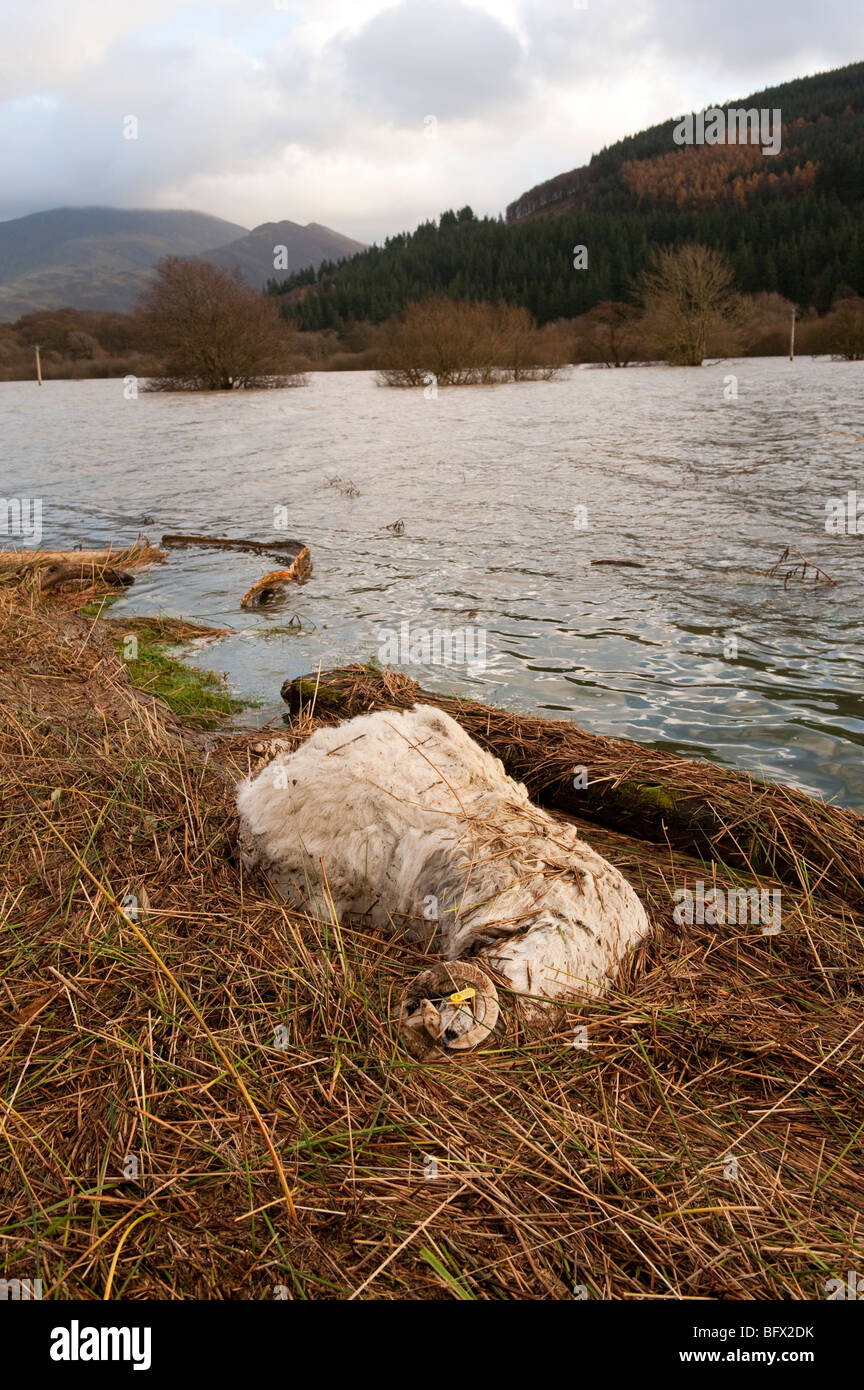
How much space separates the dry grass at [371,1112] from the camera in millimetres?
1756

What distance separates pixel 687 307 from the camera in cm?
5878

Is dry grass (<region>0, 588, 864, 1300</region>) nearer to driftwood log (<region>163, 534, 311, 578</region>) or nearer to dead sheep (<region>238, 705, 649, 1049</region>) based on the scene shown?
dead sheep (<region>238, 705, 649, 1049</region>)

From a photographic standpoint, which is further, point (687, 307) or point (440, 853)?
point (687, 307)

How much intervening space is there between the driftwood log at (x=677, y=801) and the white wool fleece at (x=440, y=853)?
0.82 metres

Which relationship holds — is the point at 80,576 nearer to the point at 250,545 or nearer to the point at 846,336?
the point at 250,545

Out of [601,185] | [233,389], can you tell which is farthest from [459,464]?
[601,185]

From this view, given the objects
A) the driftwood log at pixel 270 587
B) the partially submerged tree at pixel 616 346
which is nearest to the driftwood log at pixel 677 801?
the driftwood log at pixel 270 587

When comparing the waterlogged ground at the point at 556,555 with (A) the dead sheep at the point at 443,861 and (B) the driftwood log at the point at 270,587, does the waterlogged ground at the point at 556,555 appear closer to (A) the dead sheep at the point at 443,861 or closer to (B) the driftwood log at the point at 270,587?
(B) the driftwood log at the point at 270,587

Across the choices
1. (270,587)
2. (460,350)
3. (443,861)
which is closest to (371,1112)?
(443,861)

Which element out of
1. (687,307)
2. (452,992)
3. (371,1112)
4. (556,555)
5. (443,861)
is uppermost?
(687,307)

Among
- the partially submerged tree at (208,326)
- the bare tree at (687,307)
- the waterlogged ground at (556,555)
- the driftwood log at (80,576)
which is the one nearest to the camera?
the waterlogged ground at (556,555)

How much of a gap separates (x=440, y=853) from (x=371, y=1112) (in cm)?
91

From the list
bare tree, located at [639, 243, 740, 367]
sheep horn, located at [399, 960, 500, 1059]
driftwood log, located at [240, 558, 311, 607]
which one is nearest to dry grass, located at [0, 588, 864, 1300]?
sheep horn, located at [399, 960, 500, 1059]

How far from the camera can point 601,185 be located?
16788cm
